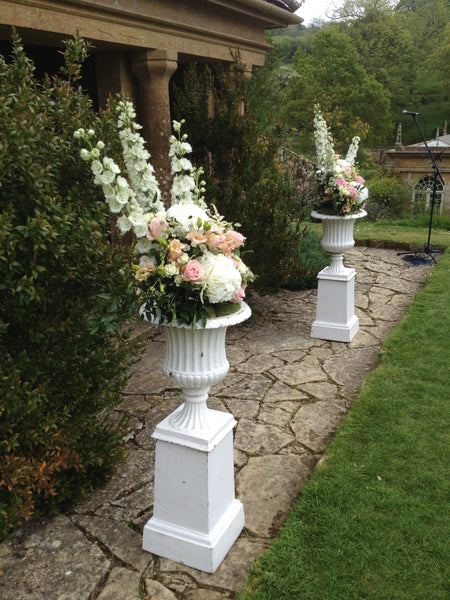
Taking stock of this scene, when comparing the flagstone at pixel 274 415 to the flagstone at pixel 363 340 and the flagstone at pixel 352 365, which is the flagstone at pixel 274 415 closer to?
the flagstone at pixel 352 365

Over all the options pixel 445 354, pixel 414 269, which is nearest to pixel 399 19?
pixel 414 269

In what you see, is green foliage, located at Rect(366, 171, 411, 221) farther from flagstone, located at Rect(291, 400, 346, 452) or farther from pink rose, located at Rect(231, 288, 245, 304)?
pink rose, located at Rect(231, 288, 245, 304)

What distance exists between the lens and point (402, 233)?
37.4ft

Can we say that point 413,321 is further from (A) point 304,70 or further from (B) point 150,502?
(A) point 304,70

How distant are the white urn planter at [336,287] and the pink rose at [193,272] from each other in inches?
140

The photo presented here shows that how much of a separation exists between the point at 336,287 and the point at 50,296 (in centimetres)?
368

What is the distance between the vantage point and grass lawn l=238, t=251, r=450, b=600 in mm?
2598

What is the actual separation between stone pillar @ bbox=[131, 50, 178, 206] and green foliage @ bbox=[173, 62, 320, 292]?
0.19 meters

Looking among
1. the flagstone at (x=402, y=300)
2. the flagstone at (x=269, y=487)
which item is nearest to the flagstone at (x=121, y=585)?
the flagstone at (x=269, y=487)

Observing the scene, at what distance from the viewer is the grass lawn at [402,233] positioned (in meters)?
10.3

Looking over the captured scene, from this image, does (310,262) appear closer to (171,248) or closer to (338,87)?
(171,248)

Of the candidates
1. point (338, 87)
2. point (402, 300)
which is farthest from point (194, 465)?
point (338, 87)

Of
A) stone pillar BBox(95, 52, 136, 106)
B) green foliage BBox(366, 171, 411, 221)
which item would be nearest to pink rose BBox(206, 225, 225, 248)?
stone pillar BBox(95, 52, 136, 106)

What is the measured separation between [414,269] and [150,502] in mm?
6882
